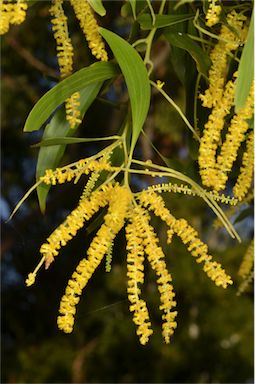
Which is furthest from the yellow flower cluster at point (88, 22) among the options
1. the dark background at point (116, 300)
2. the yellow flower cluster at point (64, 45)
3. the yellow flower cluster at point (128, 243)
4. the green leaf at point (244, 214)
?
the dark background at point (116, 300)

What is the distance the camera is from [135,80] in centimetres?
61

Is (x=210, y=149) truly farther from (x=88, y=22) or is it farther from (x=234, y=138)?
(x=88, y=22)

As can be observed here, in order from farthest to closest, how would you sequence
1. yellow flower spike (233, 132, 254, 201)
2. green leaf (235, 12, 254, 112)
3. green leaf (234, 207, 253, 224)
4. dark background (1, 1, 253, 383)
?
1. dark background (1, 1, 253, 383)
2. green leaf (234, 207, 253, 224)
3. yellow flower spike (233, 132, 254, 201)
4. green leaf (235, 12, 254, 112)

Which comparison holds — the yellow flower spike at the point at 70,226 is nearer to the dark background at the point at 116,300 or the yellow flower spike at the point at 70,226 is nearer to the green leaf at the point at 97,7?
the green leaf at the point at 97,7

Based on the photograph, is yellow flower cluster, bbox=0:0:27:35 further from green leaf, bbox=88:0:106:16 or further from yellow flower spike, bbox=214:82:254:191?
yellow flower spike, bbox=214:82:254:191

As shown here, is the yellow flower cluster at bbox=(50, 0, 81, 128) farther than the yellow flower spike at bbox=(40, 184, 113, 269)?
Yes

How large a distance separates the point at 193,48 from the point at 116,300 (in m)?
1.84

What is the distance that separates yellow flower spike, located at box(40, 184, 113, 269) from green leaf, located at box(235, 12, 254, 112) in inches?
4.8

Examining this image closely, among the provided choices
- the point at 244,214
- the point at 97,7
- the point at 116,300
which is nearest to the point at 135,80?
the point at 97,7

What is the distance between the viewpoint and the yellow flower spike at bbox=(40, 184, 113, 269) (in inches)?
21.0

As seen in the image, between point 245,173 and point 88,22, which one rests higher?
point 88,22

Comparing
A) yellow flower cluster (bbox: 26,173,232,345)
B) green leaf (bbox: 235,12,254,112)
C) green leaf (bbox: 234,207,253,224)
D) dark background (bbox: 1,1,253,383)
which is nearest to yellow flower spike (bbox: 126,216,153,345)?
yellow flower cluster (bbox: 26,173,232,345)

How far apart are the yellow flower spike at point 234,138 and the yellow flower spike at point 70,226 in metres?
0.09

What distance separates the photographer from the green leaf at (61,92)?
621 millimetres
